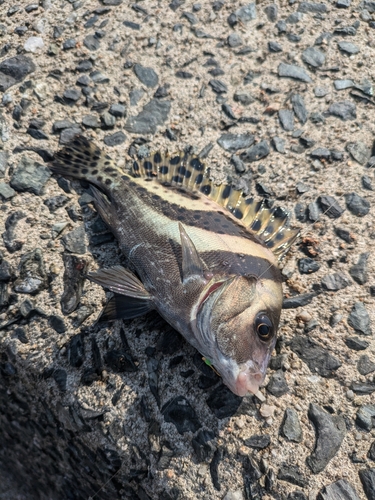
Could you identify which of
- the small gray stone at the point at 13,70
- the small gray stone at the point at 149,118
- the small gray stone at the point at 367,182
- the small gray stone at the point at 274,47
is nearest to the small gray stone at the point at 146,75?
the small gray stone at the point at 149,118

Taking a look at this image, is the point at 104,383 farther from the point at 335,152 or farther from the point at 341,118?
the point at 341,118

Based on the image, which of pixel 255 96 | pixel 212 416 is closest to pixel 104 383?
pixel 212 416

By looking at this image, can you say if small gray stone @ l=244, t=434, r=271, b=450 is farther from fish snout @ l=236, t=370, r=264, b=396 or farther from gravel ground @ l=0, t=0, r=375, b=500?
fish snout @ l=236, t=370, r=264, b=396

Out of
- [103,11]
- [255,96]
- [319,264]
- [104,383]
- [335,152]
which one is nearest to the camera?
[104,383]

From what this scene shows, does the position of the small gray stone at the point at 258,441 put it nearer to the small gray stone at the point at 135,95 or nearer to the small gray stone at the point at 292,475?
the small gray stone at the point at 292,475

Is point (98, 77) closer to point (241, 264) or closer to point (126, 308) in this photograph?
point (126, 308)

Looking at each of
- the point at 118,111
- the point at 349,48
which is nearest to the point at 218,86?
the point at 118,111
